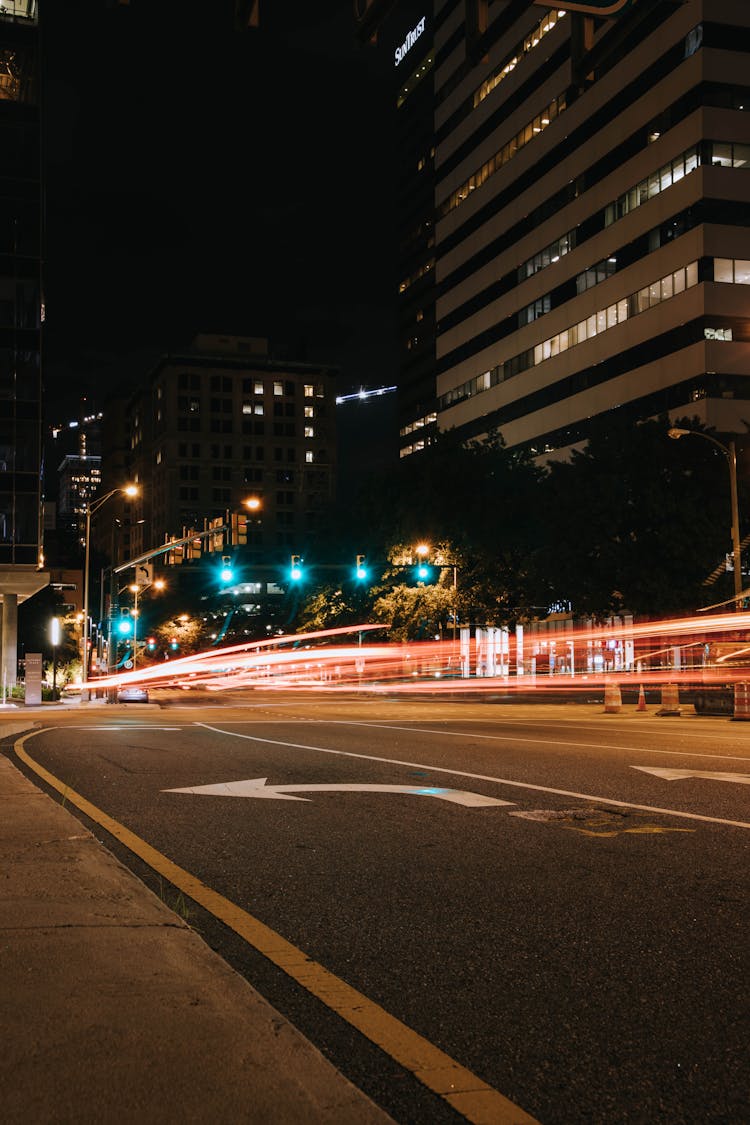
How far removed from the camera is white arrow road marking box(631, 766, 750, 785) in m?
11.8

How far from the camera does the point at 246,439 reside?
539 ft

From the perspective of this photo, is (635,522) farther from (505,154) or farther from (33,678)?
(505,154)

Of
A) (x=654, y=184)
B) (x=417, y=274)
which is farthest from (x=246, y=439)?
(x=654, y=184)

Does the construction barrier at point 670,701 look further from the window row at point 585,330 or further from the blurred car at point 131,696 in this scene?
the window row at point 585,330

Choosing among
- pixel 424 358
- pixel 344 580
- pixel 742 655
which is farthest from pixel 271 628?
pixel 742 655

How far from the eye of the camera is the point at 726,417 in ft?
204

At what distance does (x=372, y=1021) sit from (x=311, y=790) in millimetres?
7224

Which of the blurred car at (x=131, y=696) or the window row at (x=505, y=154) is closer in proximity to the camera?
the blurred car at (x=131, y=696)

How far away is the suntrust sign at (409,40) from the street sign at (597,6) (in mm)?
130746

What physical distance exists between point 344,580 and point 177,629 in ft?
142

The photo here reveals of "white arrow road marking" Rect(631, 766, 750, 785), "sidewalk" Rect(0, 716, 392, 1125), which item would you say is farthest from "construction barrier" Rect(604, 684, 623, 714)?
"sidewalk" Rect(0, 716, 392, 1125)

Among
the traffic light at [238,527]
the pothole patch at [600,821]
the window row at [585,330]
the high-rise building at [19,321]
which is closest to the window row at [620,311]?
the window row at [585,330]

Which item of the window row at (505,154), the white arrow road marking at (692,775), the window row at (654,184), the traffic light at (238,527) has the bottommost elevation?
the white arrow road marking at (692,775)

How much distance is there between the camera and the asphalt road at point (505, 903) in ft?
12.6
